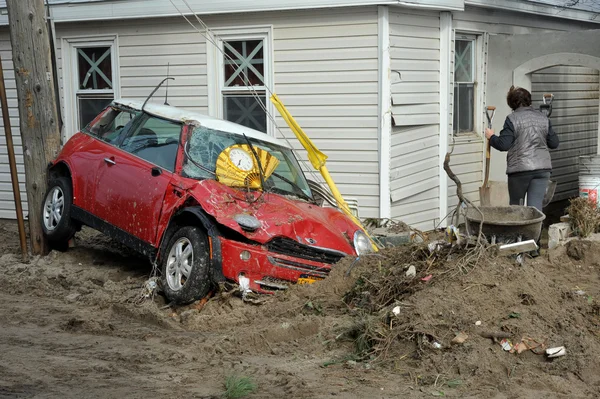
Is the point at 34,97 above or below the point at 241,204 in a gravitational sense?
above

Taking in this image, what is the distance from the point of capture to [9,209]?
13.8 metres

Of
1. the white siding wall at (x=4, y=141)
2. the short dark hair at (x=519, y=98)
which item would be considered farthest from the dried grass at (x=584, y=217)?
the white siding wall at (x=4, y=141)

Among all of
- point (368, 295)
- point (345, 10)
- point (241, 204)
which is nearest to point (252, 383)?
point (368, 295)

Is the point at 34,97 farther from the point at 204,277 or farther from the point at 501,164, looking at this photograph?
the point at 501,164

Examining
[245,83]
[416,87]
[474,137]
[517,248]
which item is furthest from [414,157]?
[517,248]

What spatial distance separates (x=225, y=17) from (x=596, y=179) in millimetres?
5222

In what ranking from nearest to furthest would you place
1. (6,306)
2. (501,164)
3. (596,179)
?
(6,306)
(596,179)
(501,164)

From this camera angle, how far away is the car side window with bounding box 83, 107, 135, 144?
384 inches

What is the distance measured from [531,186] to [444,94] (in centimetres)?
266

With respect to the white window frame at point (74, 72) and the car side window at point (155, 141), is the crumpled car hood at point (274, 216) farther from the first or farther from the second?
the white window frame at point (74, 72)

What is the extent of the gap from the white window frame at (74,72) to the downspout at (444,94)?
459cm

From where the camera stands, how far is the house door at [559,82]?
473 inches

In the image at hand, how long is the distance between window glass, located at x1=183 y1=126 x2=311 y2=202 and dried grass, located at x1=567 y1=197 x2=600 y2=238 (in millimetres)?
3106

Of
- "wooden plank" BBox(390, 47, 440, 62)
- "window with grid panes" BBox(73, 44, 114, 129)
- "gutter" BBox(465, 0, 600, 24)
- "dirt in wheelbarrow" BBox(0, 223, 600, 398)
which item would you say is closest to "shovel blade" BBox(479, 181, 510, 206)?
"wooden plank" BBox(390, 47, 440, 62)
